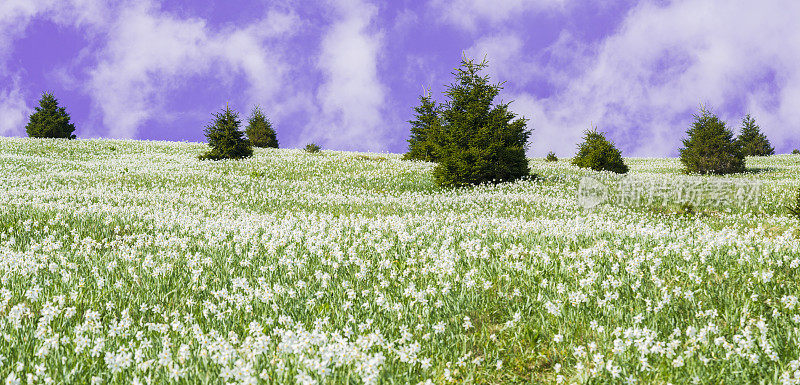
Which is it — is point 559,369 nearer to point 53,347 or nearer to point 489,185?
point 53,347

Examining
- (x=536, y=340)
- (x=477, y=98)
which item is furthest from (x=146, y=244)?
(x=477, y=98)

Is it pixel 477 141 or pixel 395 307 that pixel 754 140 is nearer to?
pixel 477 141

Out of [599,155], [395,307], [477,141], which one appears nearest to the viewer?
[395,307]

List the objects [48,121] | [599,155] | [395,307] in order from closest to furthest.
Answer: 1. [395,307]
2. [599,155]
3. [48,121]

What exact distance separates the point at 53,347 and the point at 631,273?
596 cm

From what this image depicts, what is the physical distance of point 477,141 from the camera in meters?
24.9

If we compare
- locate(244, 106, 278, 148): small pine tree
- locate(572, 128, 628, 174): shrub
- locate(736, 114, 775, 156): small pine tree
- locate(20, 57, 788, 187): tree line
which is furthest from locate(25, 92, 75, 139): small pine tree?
locate(736, 114, 775, 156): small pine tree

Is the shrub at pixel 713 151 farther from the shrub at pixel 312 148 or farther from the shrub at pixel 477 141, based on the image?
the shrub at pixel 312 148

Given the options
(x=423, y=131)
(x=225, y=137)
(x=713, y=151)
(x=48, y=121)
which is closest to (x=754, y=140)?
(x=713, y=151)

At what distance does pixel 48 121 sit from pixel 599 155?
53.9 metres

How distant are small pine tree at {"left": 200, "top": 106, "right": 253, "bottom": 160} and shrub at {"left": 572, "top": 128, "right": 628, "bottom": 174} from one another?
27676mm

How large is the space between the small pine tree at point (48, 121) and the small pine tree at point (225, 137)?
23090 millimetres

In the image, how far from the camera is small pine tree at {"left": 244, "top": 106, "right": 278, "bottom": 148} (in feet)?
197

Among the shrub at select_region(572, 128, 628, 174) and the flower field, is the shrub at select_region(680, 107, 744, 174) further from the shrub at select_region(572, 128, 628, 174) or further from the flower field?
the flower field
